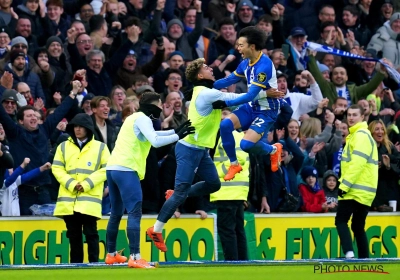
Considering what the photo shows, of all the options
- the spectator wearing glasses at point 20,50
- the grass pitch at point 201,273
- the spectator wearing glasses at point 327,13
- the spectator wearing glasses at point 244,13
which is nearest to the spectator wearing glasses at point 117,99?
the spectator wearing glasses at point 20,50

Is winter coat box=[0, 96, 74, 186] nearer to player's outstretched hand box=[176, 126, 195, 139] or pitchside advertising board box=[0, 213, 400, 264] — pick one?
pitchside advertising board box=[0, 213, 400, 264]

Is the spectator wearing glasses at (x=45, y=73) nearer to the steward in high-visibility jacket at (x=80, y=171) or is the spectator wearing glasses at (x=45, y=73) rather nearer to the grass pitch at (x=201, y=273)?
the steward in high-visibility jacket at (x=80, y=171)

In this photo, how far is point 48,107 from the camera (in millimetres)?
18062

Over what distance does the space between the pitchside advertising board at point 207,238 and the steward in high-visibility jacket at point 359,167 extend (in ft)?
6.06

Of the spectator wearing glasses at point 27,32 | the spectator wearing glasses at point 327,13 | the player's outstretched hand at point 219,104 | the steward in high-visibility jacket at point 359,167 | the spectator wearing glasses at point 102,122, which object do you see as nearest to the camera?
the player's outstretched hand at point 219,104

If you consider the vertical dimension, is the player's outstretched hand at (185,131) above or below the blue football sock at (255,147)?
above

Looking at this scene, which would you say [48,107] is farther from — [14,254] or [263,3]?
[263,3]

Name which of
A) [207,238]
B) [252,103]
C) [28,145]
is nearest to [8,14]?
[28,145]

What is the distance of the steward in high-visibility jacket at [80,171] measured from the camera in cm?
1497

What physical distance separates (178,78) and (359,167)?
3.90 metres

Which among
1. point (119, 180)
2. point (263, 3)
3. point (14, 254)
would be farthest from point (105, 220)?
point (263, 3)

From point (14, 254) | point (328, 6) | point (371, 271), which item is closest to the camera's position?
point (371, 271)

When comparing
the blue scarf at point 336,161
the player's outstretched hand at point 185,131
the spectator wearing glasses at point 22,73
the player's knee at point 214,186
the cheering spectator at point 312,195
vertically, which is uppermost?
the spectator wearing glasses at point 22,73

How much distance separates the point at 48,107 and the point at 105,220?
2.45 meters
